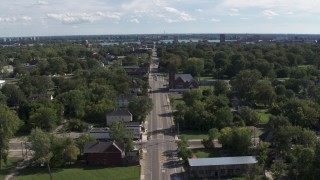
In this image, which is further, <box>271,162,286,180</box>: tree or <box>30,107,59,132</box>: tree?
<box>30,107,59,132</box>: tree

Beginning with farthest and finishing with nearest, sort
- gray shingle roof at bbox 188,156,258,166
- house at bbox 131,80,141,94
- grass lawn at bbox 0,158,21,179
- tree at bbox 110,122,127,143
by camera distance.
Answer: house at bbox 131,80,141,94, tree at bbox 110,122,127,143, grass lawn at bbox 0,158,21,179, gray shingle roof at bbox 188,156,258,166

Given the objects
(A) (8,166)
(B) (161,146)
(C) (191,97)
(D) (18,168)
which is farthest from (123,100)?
(D) (18,168)

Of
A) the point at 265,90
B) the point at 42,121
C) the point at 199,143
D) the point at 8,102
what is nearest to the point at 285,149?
the point at 199,143

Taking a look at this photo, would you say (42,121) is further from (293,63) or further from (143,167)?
(293,63)

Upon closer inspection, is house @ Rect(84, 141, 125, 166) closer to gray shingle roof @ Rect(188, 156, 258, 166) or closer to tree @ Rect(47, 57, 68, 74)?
gray shingle roof @ Rect(188, 156, 258, 166)

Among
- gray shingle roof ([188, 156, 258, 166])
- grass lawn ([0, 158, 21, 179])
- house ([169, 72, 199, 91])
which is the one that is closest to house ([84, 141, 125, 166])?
grass lawn ([0, 158, 21, 179])
